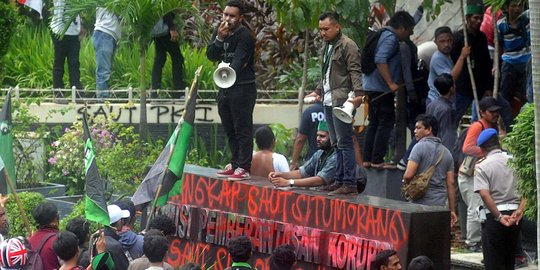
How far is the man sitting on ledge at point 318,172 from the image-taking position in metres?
12.3

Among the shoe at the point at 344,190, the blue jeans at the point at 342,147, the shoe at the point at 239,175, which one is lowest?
the shoe at the point at 344,190

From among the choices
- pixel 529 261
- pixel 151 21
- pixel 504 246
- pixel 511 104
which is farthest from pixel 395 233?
pixel 151 21

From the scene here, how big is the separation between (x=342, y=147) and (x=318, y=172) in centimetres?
56

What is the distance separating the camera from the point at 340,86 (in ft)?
39.6

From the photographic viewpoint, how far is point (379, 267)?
10867mm

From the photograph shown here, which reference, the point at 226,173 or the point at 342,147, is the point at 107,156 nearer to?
the point at 226,173

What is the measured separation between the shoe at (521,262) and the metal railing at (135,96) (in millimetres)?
5329

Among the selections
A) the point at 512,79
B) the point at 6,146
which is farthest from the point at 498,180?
the point at 6,146

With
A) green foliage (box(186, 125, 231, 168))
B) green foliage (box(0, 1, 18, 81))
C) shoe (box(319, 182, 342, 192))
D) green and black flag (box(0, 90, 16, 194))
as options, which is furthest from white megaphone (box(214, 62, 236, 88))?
green foliage (box(186, 125, 231, 168))

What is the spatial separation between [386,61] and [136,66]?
5.28m

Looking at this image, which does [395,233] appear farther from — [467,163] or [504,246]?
[467,163]

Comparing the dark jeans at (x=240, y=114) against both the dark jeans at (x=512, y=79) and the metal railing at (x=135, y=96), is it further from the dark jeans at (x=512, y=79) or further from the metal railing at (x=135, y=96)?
the metal railing at (x=135, y=96)

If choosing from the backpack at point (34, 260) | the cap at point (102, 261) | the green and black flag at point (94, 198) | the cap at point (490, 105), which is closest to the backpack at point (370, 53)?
the cap at point (490, 105)

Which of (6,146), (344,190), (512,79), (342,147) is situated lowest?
(344,190)
